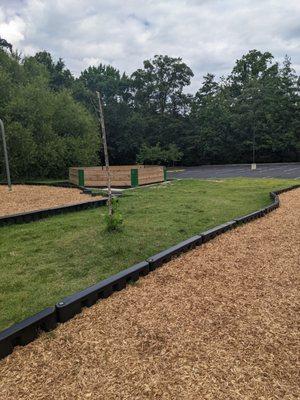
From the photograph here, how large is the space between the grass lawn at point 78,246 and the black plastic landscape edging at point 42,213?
0.24 m

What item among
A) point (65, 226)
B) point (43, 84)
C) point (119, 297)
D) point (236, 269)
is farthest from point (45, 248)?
point (43, 84)

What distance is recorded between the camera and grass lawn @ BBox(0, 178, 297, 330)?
10.8ft

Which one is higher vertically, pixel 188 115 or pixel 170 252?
pixel 188 115

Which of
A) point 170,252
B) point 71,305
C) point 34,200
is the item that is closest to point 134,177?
point 34,200

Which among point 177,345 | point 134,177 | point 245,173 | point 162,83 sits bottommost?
point 245,173

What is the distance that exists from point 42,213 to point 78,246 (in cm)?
263

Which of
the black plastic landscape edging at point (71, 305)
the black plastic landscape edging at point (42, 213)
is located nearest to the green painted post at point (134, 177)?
the black plastic landscape edging at point (42, 213)

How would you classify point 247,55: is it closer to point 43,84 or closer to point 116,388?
point 43,84

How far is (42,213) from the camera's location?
23.0ft

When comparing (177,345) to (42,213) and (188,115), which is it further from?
(188,115)

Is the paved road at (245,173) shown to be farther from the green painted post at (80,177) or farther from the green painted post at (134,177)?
the green painted post at (80,177)

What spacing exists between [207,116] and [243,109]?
4.04 metres

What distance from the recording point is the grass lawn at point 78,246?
129 inches

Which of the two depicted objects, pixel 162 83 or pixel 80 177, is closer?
pixel 80 177
